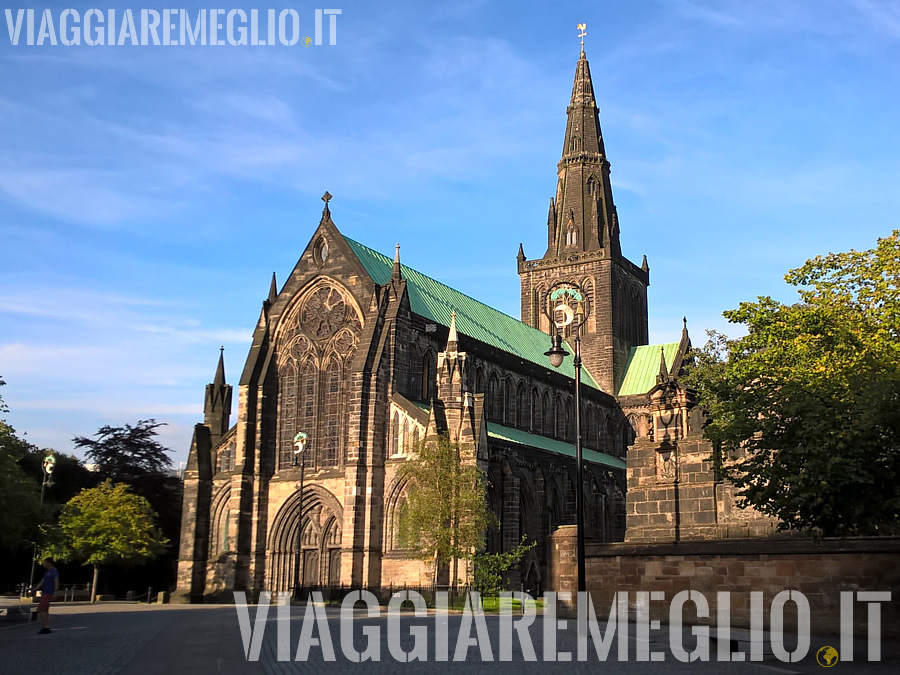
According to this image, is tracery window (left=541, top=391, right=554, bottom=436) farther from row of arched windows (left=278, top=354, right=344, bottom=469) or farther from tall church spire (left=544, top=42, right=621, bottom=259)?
tall church spire (left=544, top=42, right=621, bottom=259)

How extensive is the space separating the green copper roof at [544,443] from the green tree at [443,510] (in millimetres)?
7474

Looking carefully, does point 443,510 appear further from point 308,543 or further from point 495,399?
point 495,399

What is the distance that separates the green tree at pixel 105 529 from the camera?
175ft

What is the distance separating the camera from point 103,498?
54.8m

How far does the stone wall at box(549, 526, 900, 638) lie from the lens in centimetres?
2112

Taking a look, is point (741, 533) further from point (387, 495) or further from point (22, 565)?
point (22, 565)

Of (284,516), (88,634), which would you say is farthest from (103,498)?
(88,634)

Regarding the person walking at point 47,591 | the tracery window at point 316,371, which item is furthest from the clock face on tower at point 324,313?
the person walking at point 47,591

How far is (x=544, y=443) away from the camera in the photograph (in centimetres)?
6016

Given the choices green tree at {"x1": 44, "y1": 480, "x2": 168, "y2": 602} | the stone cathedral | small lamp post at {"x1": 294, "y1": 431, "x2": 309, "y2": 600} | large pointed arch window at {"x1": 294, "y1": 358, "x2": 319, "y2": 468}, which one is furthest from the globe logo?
green tree at {"x1": 44, "y1": 480, "x2": 168, "y2": 602}

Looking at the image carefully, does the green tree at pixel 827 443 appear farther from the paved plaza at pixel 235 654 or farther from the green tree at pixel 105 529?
the green tree at pixel 105 529

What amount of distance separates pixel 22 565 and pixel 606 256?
155ft

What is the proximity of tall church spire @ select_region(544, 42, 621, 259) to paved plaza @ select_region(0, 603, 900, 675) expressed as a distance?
54.4 m

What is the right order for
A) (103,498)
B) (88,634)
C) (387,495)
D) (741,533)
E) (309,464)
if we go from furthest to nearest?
(103,498) → (309,464) → (387,495) → (741,533) → (88,634)
